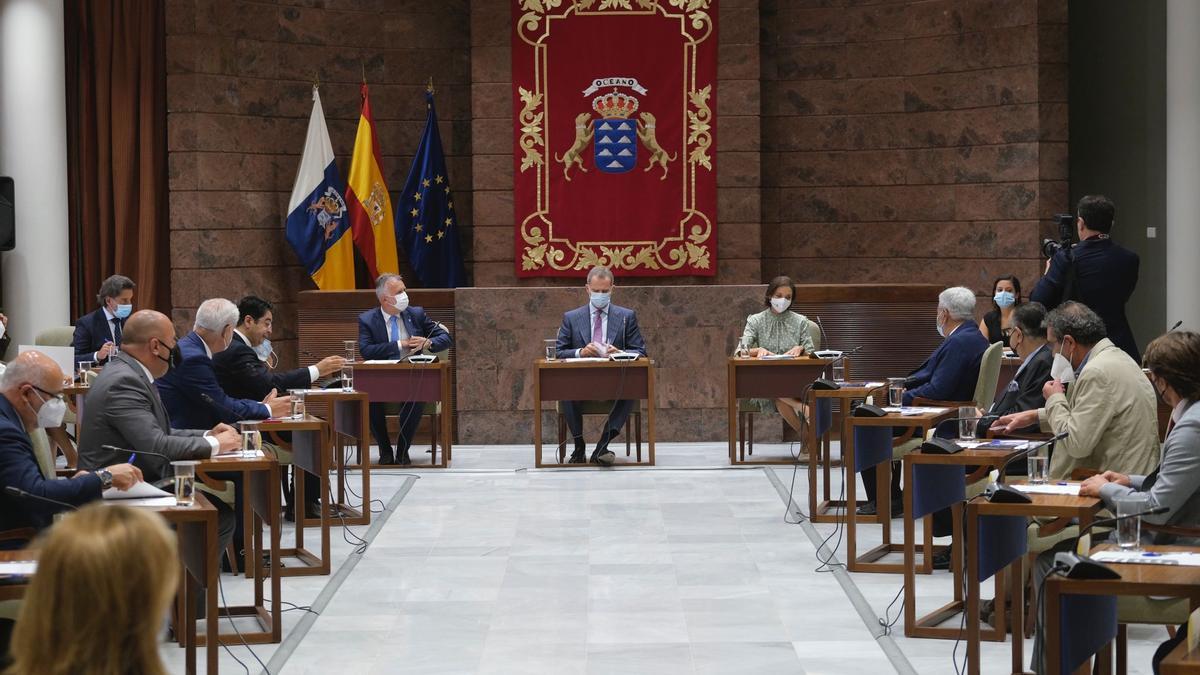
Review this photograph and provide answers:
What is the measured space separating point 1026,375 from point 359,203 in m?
6.68

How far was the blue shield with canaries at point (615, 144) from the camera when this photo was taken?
11383mm

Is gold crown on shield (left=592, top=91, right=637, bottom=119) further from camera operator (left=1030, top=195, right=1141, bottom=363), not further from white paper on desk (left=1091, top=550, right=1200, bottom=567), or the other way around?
white paper on desk (left=1091, top=550, right=1200, bottom=567)

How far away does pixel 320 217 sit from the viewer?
442 inches

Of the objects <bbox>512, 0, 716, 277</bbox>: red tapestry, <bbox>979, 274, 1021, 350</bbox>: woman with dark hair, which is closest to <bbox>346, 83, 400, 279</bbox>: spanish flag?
<bbox>512, 0, 716, 277</bbox>: red tapestry

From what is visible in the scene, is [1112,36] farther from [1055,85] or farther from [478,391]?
[478,391]

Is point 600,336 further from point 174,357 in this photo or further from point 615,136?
point 174,357

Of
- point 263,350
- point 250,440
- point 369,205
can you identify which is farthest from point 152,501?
point 369,205

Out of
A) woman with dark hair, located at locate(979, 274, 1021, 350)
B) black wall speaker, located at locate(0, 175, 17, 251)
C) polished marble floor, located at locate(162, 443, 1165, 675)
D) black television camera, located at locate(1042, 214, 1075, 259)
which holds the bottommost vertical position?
polished marble floor, located at locate(162, 443, 1165, 675)

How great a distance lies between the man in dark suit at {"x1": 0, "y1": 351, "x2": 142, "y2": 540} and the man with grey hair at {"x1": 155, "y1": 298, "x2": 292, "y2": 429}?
1779 millimetres

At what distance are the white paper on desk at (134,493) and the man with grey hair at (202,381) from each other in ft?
5.93

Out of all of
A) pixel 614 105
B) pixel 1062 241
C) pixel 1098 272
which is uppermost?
pixel 614 105

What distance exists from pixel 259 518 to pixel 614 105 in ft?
21.2

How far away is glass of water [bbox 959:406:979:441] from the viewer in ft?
17.5

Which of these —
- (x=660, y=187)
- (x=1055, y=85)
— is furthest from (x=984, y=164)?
(x=660, y=187)
